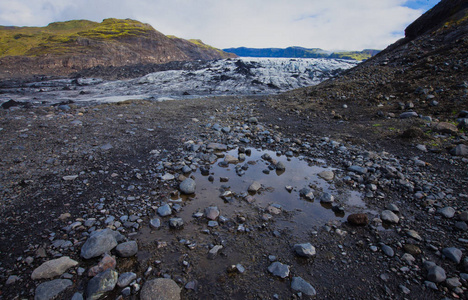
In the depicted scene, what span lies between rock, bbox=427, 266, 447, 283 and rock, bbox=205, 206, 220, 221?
11.0ft

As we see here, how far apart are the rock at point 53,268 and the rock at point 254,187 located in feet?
11.5

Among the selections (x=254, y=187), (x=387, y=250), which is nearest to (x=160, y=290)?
(x=254, y=187)

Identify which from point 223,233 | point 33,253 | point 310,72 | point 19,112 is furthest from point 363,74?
point 310,72

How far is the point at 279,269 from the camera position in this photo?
3.14m

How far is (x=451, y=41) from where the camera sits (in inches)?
559

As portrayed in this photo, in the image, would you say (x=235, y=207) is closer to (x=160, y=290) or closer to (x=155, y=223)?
(x=155, y=223)

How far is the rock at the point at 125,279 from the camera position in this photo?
2.83m

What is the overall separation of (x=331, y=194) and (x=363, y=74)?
46.7ft

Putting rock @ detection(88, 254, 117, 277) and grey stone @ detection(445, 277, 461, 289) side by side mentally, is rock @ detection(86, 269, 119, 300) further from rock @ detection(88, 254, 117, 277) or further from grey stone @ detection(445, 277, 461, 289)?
grey stone @ detection(445, 277, 461, 289)

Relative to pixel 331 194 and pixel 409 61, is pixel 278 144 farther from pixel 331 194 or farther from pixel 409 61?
pixel 409 61

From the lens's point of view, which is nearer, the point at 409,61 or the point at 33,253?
the point at 33,253

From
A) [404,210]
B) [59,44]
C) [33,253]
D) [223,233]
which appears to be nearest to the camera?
[33,253]

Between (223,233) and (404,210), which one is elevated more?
(404,210)

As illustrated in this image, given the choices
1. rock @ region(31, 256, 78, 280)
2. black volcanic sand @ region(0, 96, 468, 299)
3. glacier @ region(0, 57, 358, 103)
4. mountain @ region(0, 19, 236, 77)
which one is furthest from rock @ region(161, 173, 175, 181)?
mountain @ region(0, 19, 236, 77)
